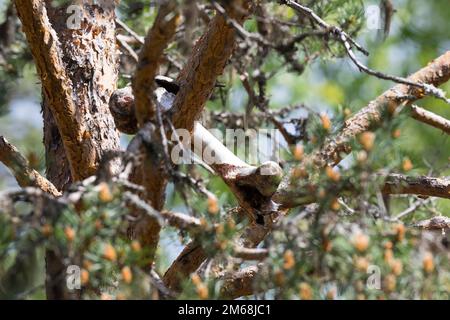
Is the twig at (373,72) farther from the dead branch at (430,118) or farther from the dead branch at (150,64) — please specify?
the dead branch at (430,118)

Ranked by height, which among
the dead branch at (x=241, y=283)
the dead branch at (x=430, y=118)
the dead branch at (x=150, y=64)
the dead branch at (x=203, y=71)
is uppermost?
the dead branch at (x=430, y=118)

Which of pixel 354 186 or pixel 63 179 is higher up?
pixel 63 179

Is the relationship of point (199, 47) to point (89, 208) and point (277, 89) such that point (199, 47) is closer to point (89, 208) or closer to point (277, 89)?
point (89, 208)

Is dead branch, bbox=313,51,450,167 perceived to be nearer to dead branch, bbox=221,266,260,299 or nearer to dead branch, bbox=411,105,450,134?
dead branch, bbox=411,105,450,134

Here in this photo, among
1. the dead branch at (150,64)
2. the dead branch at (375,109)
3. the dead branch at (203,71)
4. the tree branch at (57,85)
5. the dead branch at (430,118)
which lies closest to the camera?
the dead branch at (150,64)

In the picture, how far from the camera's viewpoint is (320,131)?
1.39m

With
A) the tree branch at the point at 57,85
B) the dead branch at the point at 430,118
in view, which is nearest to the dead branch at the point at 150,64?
the tree branch at the point at 57,85

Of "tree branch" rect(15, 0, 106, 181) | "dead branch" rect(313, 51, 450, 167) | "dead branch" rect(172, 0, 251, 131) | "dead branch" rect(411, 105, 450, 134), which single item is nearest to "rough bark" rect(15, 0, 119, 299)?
"tree branch" rect(15, 0, 106, 181)

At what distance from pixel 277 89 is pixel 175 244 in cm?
238

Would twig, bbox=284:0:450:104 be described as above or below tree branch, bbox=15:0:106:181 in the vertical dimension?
below

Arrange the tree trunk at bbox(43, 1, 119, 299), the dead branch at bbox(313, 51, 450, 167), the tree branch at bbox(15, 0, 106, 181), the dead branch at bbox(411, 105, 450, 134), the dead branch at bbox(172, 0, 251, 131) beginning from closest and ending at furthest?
the dead branch at bbox(313, 51, 450, 167) < the dead branch at bbox(172, 0, 251, 131) < the tree branch at bbox(15, 0, 106, 181) < the tree trunk at bbox(43, 1, 119, 299) < the dead branch at bbox(411, 105, 450, 134)

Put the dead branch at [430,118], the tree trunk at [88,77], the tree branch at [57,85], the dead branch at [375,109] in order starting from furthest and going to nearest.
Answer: the dead branch at [430,118] → the tree trunk at [88,77] → the tree branch at [57,85] → the dead branch at [375,109]

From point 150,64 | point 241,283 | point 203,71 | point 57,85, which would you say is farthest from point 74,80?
point 150,64
